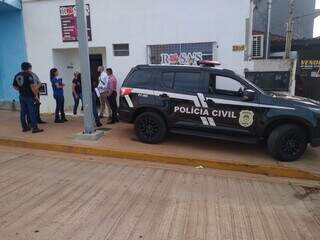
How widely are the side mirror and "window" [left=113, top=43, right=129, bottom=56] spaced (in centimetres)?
487

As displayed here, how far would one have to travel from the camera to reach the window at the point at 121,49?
415 inches

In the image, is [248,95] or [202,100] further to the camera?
[202,100]

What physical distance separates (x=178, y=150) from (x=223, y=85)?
1715 millimetres

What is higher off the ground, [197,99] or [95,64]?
[95,64]

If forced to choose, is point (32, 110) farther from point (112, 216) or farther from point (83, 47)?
point (112, 216)

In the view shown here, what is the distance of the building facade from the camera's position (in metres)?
11.3

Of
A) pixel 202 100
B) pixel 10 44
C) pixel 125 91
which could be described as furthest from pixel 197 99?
pixel 10 44

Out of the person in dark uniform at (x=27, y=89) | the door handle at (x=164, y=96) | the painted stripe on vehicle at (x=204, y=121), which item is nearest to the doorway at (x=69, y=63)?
the person in dark uniform at (x=27, y=89)

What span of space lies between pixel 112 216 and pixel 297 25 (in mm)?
18047

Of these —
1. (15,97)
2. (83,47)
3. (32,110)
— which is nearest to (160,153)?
(83,47)

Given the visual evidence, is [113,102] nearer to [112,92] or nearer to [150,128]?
[112,92]

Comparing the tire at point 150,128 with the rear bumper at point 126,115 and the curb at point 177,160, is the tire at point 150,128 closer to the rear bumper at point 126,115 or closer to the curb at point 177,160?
the rear bumper at point 126,115

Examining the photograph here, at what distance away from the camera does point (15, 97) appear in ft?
39.4

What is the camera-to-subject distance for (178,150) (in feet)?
24.1
